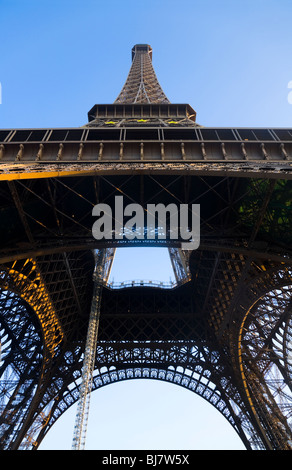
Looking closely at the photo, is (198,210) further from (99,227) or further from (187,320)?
(187,320)

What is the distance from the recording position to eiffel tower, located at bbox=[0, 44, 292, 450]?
1802 centimetres

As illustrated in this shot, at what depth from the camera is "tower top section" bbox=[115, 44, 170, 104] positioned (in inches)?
1797

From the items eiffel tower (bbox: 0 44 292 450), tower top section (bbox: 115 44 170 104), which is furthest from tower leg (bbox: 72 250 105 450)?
tower top section (bbox: 115 44 170 104)

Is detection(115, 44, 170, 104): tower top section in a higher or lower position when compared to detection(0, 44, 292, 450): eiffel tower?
higher

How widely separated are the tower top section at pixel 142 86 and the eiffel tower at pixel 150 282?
103cm

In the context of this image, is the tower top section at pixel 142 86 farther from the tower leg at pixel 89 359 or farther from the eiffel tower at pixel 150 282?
the tower leg at pixel 89 359

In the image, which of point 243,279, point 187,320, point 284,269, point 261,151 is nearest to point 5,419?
point 187,320

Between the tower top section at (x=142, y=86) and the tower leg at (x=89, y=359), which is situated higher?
the tower top section at (x=142, y=86)

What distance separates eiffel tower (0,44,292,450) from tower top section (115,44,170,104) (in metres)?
1.03

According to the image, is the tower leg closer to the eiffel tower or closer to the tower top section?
the eiffel tower

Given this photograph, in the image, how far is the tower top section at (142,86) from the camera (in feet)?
150

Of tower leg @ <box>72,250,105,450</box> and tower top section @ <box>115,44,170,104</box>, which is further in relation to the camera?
tower top section @ <box>115,44,170,104</box>

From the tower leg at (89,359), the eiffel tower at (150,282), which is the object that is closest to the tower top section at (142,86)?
the eiffel tower at (150,282)
